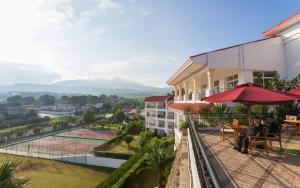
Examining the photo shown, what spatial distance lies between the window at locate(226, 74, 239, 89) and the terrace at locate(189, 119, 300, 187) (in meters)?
11.2

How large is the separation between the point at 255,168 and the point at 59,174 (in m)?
31.0

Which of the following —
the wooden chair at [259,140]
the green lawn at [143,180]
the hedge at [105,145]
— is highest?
the wooden chair at [259,140]

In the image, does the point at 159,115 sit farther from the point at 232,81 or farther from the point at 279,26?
the point at 279,26

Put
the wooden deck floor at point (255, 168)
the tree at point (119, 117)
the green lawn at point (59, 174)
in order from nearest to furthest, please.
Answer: the wooden deck floor at point (255, 168) < the green lawn at point (59, 174) < the tree at point (119, 117)

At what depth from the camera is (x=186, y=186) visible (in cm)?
605

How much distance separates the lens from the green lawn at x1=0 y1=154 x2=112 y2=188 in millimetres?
27163

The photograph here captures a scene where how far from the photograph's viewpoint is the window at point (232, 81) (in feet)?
63.6

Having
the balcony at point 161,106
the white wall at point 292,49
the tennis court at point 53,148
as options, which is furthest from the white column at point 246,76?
the balcony at point 161,106

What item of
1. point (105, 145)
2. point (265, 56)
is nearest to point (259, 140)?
point (265, 56)

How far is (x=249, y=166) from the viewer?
20.2ft

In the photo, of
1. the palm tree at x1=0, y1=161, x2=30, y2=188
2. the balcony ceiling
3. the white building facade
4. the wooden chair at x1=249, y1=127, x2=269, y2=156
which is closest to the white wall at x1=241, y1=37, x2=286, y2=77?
the white building facade

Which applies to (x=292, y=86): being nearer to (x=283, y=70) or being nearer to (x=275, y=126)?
(x=283, y=70)

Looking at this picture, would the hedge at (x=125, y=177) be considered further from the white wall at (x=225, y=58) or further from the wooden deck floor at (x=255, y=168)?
the wooden deck floor at (x=255, y=168)

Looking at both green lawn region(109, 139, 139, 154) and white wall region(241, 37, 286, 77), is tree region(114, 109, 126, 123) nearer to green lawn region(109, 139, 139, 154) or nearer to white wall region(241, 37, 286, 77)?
green lawn region(109, 139, 139, 154)
